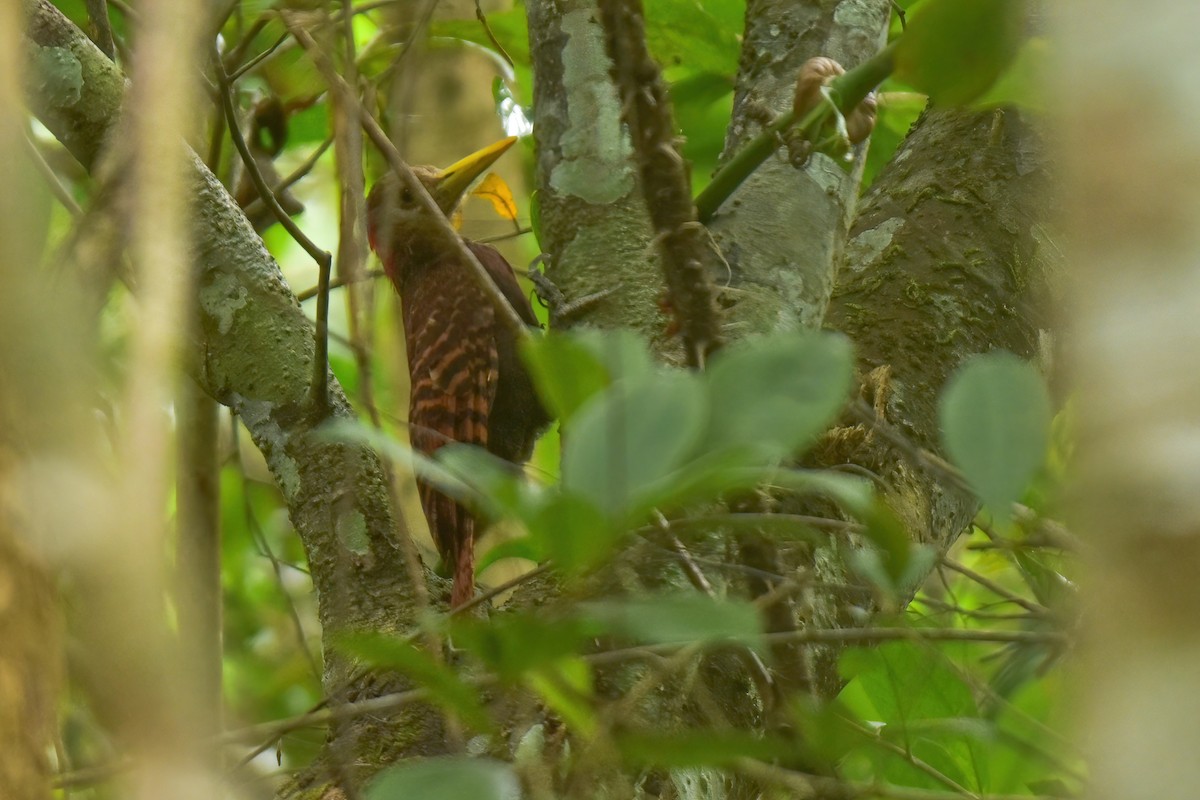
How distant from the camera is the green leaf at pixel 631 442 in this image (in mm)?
455

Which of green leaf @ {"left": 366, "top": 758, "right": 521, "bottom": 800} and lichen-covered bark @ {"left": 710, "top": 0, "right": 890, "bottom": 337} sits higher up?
lichen-covered bark @ {"left": 710, "top": 0, "right": 890, "bottom": 337}

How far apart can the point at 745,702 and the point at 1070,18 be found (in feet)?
2.33

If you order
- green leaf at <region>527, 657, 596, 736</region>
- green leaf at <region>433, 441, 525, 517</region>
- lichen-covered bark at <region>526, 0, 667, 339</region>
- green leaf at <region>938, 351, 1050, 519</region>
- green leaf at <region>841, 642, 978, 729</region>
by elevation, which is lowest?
green leaf at <region>841, 642, 978, 729</region>

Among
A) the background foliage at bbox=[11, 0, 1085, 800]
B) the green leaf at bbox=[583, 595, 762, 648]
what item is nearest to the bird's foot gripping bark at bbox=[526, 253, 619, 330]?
the background foliage at bbox=[11, 0, 1085, 800]

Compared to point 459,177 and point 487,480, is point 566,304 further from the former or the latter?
point 459,177

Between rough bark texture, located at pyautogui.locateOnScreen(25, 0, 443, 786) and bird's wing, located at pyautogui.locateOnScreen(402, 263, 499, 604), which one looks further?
bird's wing, located at pyautogui.locateOnScreen(402, 263, 499, 604)

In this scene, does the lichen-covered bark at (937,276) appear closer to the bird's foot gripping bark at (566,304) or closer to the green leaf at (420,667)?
the bird's foot gripping bark at (566,304)

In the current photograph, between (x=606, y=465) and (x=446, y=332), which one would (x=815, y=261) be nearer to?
(x=606, y=465)

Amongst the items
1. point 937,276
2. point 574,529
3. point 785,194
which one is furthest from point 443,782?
point 937,276

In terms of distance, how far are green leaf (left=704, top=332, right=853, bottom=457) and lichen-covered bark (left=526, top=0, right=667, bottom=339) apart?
2.50 feet

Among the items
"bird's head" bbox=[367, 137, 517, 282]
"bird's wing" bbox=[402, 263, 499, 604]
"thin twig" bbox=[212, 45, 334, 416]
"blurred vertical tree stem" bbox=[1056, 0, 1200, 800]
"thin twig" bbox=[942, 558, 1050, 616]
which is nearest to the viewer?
"blurred vertical tree stem" bbox=[1056, 0, 1200, 800]

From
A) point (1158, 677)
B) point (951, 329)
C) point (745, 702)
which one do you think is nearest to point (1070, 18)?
point (1158, 677)

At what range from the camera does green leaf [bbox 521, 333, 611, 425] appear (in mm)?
526

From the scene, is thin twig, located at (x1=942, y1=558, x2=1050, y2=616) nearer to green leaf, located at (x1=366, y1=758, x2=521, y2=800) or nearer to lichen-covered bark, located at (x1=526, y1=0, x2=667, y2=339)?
green leaf, located at (x1=366, y1=758, x2=521, y2=800)
